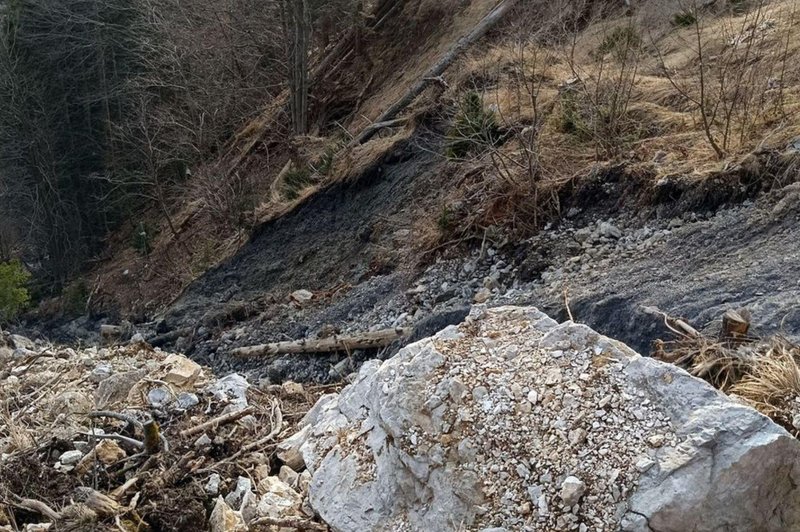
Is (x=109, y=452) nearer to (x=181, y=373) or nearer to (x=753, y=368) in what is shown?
(x=181, y=373)

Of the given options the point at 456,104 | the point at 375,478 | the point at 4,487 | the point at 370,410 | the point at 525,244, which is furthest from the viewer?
the point at 456,104

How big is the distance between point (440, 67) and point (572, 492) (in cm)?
1222

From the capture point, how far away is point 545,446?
2932mm

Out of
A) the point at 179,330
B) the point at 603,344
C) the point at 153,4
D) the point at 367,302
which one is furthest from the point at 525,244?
the point at 153,4

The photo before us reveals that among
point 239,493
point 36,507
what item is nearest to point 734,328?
point 239,493

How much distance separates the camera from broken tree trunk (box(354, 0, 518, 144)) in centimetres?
1405

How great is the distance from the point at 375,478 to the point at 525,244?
5153mm

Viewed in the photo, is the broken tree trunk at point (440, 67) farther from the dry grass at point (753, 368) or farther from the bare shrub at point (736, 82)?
the dry grass at point (753, 368)

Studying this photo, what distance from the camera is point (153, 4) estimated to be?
22906 millimetres

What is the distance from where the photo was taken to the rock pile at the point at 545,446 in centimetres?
267

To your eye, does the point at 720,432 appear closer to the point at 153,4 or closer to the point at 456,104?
the point at 456,104

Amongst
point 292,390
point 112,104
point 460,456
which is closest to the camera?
point 460,456

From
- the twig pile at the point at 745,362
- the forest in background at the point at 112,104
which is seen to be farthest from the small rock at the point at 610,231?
the forest in background at the point at 112,104

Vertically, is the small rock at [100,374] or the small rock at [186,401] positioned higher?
the small rock at [186,401]
